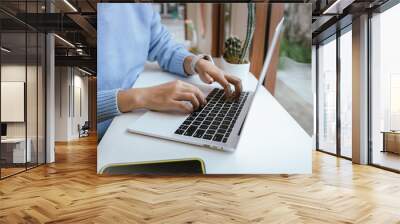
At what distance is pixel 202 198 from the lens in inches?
177

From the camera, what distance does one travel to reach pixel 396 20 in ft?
21.1

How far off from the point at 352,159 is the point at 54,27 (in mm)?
6194

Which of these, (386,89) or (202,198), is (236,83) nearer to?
(202,198)

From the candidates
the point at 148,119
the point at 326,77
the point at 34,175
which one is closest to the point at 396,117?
the point at 326,77

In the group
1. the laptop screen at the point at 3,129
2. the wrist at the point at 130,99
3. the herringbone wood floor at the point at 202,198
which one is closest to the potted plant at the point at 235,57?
the wrist at the point at 130,99

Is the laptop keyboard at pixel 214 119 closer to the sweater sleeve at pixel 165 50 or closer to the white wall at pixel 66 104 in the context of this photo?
the sweater sleeve at pixel 165 50

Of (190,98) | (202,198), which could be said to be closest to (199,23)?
(190,98)

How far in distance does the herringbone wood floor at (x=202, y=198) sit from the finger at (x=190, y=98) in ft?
3.58

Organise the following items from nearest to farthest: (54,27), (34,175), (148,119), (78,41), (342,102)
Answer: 1. (148,119)
2. (34,175)
3. (54,27)
4. (342,102)
5. (78,41)

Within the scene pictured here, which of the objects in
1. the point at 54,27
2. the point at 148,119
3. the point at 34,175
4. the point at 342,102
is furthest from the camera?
the point at 342,102

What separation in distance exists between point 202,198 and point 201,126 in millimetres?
1277

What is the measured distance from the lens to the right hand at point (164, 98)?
18.4 feet

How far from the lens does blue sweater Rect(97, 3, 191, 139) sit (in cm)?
574

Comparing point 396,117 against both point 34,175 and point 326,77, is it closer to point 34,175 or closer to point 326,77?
point 326,77
